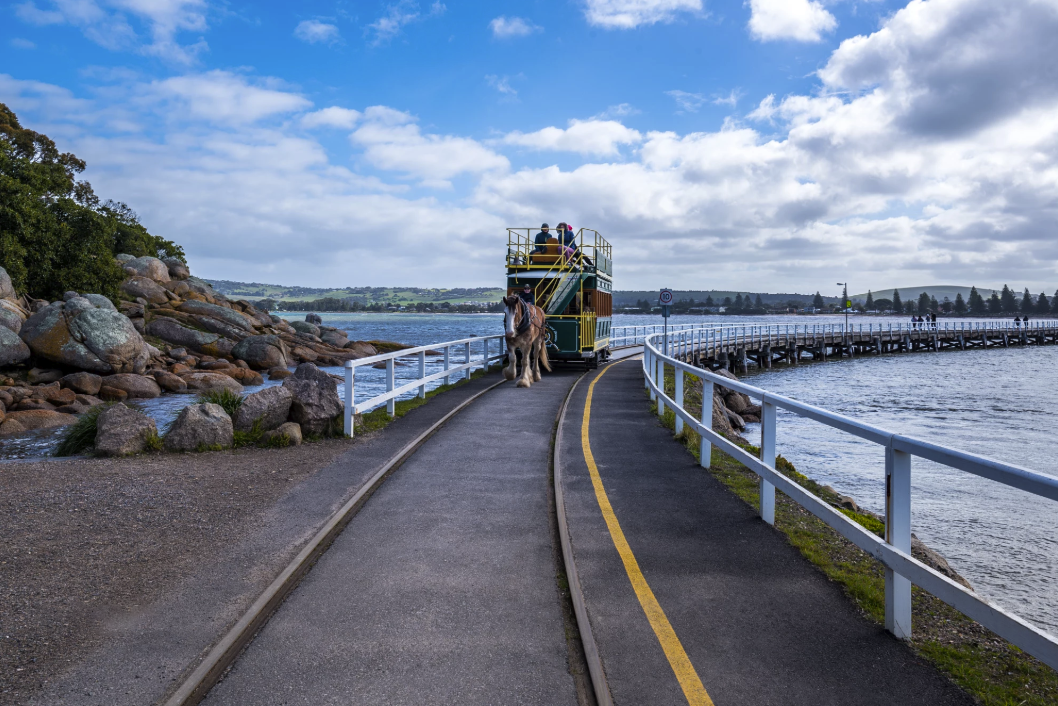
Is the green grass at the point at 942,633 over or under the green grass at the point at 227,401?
under

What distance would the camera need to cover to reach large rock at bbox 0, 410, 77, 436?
55.0 ft

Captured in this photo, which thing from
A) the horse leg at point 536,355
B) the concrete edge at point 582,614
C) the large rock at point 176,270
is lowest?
the concrete edge at point 582,614

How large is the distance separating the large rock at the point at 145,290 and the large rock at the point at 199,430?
104 ft

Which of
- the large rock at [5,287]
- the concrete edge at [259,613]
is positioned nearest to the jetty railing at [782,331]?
the concrete edge at [259,613]

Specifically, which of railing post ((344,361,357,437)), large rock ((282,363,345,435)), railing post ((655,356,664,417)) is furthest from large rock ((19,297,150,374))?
railing post ((655,356,664,417))

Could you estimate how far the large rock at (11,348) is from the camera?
2173 centimetres

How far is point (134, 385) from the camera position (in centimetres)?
2303

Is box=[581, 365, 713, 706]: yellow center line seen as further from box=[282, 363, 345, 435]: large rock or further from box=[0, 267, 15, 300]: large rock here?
box=[0, 267, 15, 300]: large rock

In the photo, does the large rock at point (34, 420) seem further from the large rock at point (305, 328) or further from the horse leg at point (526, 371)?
the large rock at point (305, 328)

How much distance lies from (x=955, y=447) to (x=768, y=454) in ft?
27.9

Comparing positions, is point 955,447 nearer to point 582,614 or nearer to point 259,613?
point 582,614

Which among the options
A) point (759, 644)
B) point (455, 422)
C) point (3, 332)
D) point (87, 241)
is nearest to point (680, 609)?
point (759, 644)

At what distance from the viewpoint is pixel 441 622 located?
13.7 ft

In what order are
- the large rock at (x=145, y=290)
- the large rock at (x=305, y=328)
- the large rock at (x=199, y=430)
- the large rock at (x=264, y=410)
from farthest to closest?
the large rock at (x=305, y=328) → the large rock at (x=145, y=290) → the large rock at (x=264, y=410) → the large rock at (x=199, y=430)
